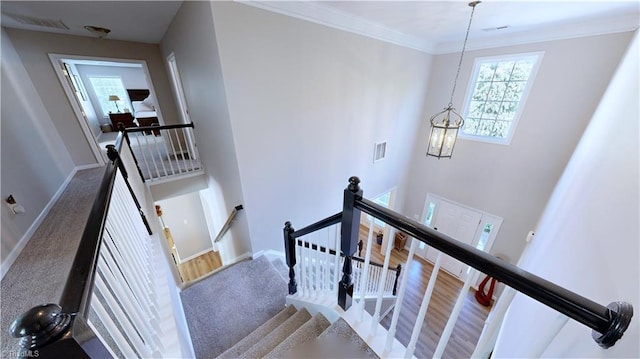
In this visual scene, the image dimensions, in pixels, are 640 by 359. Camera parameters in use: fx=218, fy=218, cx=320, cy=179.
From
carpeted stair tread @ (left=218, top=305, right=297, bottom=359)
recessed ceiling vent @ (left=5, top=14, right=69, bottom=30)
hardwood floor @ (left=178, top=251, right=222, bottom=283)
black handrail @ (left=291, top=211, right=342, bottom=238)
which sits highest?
recessed ceiling vent @ (left=5, top=14, right=69, bottom=30)

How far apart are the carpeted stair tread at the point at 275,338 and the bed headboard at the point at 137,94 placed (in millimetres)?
9617

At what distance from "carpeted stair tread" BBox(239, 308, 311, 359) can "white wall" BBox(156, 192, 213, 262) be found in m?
4.84

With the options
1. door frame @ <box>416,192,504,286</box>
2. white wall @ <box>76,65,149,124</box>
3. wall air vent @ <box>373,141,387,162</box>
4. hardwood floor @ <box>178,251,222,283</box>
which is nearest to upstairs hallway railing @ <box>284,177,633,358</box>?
wall air vent @ <box>373,141,387,162</box>

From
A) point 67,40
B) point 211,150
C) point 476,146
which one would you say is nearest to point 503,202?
point 476,146

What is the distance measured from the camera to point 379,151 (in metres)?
4.37

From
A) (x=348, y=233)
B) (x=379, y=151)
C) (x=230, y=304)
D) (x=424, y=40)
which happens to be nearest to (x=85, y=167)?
(x=230, y=304)

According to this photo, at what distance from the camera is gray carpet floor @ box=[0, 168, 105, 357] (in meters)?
1.60

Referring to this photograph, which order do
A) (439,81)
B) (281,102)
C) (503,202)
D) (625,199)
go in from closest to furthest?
(625,199) → (281,102) → (503,202) → (439,81)

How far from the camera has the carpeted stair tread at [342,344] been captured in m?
1.27

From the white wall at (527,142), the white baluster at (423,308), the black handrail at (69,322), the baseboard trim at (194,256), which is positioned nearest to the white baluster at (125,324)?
the black handrail at (69,322)

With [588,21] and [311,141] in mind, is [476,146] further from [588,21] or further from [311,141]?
[311,141]

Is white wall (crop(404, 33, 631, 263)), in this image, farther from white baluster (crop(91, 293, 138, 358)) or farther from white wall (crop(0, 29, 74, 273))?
white wall (crop(0, 29, 74, 273))

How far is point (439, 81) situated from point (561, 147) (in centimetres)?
234

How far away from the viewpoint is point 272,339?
1.70 m
